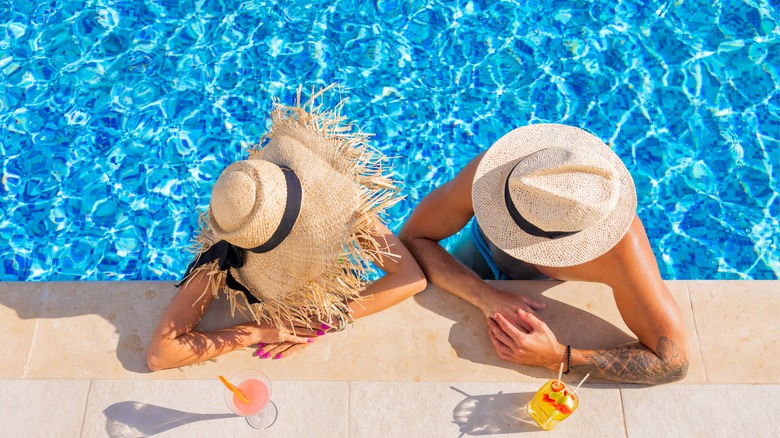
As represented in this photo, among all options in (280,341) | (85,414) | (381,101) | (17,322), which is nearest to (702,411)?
(280,341)

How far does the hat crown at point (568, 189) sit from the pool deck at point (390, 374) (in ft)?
3.36

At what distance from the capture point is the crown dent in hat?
7.16 ft

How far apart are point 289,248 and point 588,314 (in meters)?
1.74

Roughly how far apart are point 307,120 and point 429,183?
1.82 meters

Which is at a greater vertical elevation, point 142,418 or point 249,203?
point 249,203

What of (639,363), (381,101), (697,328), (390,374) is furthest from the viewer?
(381,101)

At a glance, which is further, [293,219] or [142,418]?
[142,418]

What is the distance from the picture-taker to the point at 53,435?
3.02m

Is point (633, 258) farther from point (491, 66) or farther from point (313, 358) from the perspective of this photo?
point (491, 66)

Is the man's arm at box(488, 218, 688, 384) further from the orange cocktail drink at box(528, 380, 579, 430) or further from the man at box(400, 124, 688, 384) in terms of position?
the orange cocktail drink at box(528, 380, 579, 430)

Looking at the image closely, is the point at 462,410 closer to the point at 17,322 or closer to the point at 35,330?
the point at 35,330

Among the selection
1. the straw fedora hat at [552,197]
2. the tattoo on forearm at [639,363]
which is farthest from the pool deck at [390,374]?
the straw fedora hat at [552,197]

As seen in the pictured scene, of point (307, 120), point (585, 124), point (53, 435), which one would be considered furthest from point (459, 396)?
point (585, 124)

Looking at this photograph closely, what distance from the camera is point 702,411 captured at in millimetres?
3039
